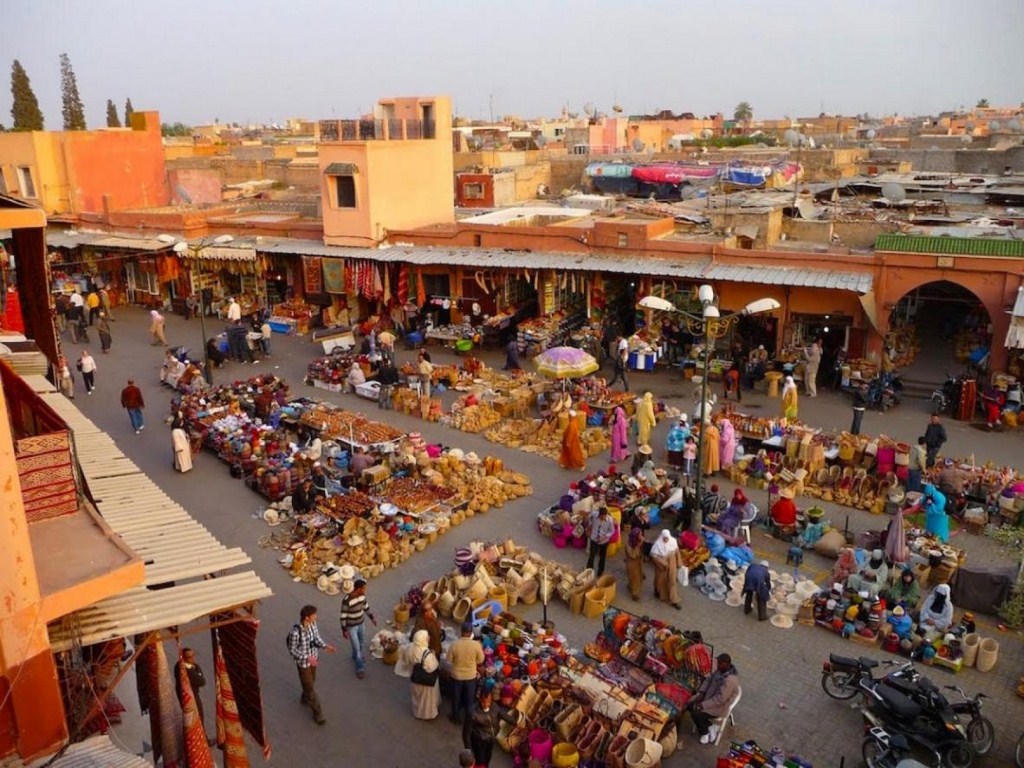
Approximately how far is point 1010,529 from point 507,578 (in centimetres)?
801

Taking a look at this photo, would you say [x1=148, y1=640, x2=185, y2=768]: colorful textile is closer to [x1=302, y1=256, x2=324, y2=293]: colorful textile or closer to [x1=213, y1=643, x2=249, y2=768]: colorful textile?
[x1=213, y1=643, x2=249, y2=768]: colorful textile

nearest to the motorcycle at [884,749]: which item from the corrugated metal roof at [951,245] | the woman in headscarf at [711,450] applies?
the woman in headscarf at [711,450]

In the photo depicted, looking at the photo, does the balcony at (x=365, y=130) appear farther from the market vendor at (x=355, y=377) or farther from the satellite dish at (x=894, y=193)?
the satellite dish at (x=894, y=193)

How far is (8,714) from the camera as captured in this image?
5.45 m

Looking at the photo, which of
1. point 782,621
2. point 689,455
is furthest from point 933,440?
point 782,621

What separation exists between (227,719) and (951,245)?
17.6 meters

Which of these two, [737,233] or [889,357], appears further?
[737,233]

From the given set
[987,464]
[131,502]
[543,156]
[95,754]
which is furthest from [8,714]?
[543,156]

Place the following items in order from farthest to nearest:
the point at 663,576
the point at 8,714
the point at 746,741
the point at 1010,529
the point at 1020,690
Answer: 1. the point at 1010,529
2. the point at 663,576
3. the point at 1020,690
4. the point at 746,741
5. the point at 8,714

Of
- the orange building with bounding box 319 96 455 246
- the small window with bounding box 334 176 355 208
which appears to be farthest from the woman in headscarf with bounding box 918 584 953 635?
the small window with bounding box 334 176 355 208

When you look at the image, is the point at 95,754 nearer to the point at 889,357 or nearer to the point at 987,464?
the point at 987,464

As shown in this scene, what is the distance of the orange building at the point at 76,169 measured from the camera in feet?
107

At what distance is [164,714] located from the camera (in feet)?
22.7

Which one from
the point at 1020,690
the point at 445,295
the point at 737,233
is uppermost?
the point at 737,233
